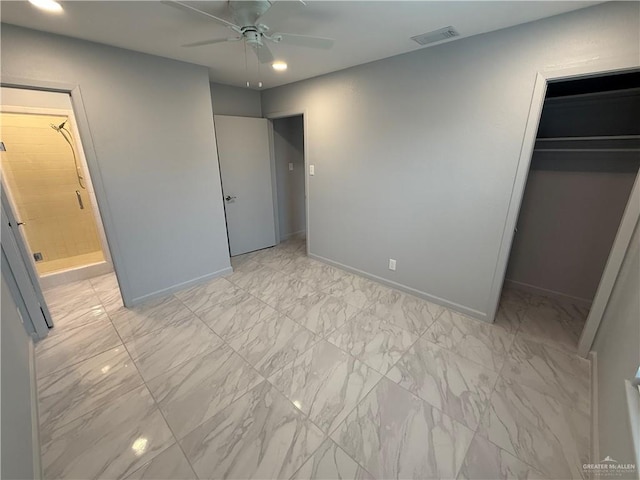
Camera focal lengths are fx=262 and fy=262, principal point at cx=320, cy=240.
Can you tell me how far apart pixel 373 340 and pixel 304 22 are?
2.52m

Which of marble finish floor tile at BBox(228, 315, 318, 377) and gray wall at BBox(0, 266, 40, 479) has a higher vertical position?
gray wall at BBox(0, 266, 40, 479)

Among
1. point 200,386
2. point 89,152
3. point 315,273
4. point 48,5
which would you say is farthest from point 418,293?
point 48,5

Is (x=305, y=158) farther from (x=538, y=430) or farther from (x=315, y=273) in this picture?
(x=538, y=430)

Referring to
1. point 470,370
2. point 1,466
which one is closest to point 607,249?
point 470,370

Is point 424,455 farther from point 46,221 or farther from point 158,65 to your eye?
point 46,221

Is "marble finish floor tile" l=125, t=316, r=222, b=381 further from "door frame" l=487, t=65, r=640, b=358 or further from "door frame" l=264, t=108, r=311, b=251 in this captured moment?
"door frame" l=487, t=65, r=640, b=358

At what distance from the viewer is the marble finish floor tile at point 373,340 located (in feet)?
6.77

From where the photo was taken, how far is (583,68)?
1.71m

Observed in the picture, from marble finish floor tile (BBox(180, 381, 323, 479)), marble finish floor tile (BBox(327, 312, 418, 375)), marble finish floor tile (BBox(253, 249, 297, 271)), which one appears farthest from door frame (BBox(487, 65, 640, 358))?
marble finish floor tile (BBox(253, 249, 297, 271))

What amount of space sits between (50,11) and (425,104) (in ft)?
9.30

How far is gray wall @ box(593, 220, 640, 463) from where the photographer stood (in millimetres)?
1167

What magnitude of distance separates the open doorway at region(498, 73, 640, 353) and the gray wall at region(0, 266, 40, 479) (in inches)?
133

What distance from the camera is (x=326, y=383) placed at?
1.85 m

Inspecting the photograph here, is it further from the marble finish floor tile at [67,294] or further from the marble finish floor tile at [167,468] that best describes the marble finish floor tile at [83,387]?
the marble finish floor tile at [67,294]
